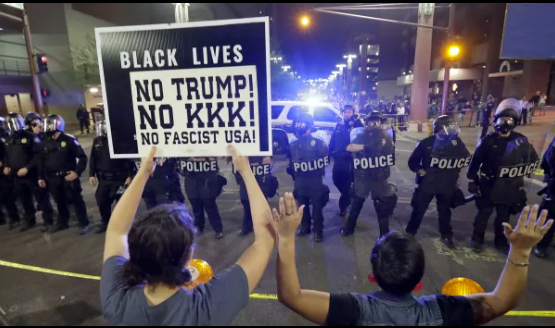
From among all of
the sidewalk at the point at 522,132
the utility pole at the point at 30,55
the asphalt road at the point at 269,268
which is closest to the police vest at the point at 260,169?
the asphalt road at the point at 269,268

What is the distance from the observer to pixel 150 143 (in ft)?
7.31

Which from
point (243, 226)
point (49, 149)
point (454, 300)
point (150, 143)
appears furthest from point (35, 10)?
point (454, 300)

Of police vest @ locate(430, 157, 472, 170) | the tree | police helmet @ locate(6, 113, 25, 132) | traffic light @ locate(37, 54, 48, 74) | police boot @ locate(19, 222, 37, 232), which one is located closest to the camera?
police vest @ locate(430, 157, 472, 170)

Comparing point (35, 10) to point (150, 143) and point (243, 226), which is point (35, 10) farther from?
point (150, 143)

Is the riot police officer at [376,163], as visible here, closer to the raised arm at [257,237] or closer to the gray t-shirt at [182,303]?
the raised arm at [257,237]

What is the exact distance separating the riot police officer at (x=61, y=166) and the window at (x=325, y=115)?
7631 millimetres

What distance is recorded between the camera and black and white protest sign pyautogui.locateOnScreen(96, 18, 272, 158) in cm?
212

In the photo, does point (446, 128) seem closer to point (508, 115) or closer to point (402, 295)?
point (508, 115)

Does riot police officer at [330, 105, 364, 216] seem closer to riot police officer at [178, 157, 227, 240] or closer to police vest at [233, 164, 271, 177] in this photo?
police vest at [233, 164, 271, 177]

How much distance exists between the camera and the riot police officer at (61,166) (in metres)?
5.47

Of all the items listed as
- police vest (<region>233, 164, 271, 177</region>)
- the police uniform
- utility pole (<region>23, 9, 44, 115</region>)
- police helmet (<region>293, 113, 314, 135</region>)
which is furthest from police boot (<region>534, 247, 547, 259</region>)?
utility pole (<region>23, 9, 44, 115</region>)

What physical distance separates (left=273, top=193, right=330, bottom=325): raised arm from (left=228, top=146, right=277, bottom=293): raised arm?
94mm

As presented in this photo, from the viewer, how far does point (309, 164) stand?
5.12m

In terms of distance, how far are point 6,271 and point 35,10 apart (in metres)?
32.0
